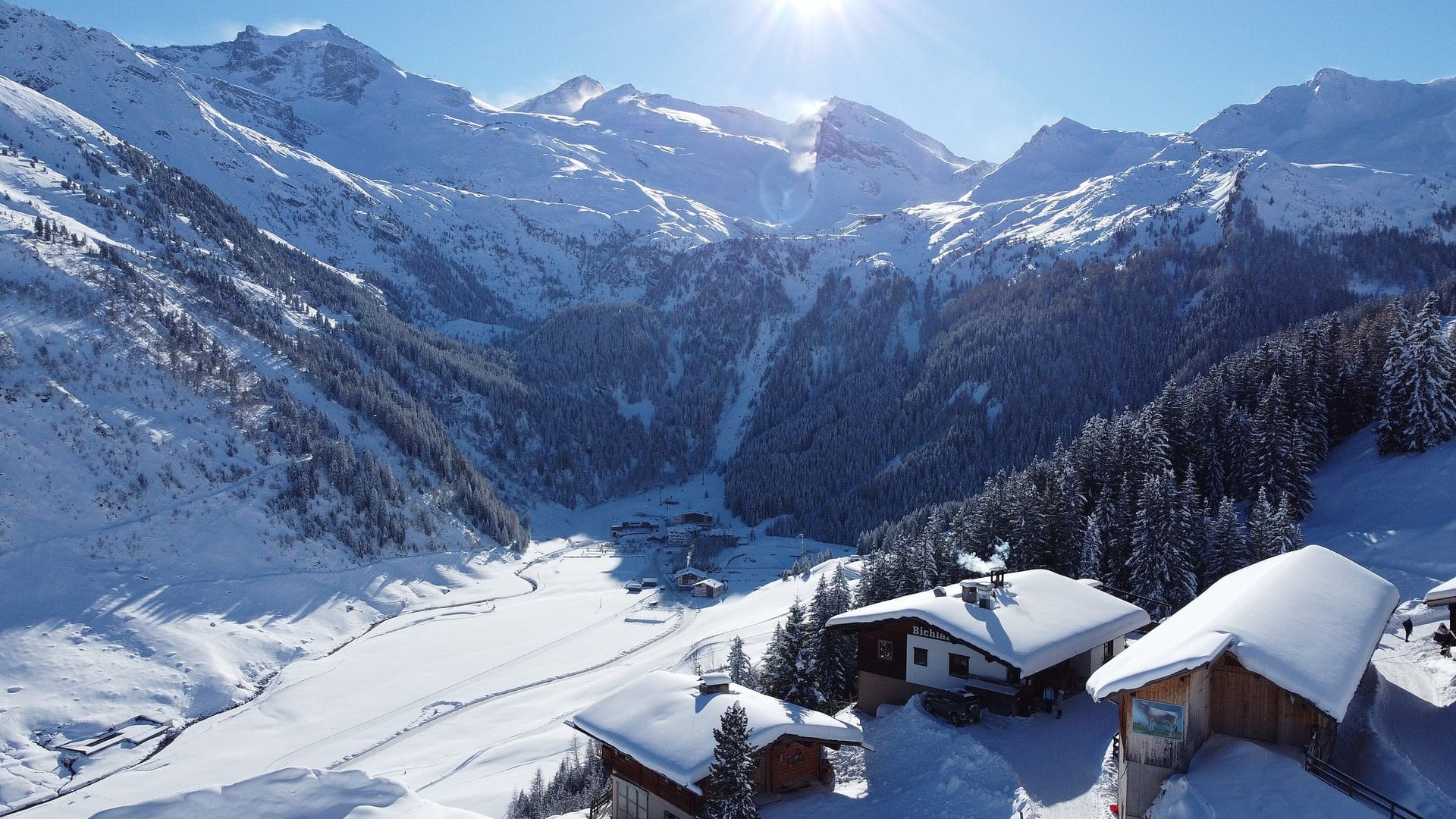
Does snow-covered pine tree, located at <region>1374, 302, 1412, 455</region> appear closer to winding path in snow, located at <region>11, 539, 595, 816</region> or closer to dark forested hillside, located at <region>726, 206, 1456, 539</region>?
winding path in snow, located at <region>11, 539, 595, 816</region>

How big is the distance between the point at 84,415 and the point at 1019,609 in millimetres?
85165

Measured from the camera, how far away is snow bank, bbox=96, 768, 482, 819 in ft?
60.0

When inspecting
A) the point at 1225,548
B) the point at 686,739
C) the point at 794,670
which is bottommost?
the point at 794,670

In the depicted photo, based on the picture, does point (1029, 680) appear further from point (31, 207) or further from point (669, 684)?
point (31, 207)

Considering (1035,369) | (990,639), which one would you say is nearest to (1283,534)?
(990,639)

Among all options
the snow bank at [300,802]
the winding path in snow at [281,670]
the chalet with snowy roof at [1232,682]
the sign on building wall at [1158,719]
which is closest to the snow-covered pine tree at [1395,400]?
the chalet with snowy roof at [1232,682]

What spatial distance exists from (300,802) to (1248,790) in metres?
21.1

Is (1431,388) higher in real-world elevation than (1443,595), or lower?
higher

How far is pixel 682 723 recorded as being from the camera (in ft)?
76.0

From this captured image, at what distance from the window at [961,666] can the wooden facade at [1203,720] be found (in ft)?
30.2

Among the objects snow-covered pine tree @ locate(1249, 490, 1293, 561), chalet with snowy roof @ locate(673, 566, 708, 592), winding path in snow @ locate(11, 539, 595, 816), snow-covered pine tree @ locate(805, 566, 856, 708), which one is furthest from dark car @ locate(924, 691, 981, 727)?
chalet with snowy roof @ locate(673, 566, 708, 592)

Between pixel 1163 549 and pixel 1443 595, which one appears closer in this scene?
pixel 1443 595

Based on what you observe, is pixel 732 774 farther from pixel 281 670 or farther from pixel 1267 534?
pixel 281 670

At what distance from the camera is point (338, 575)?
81.2 m
